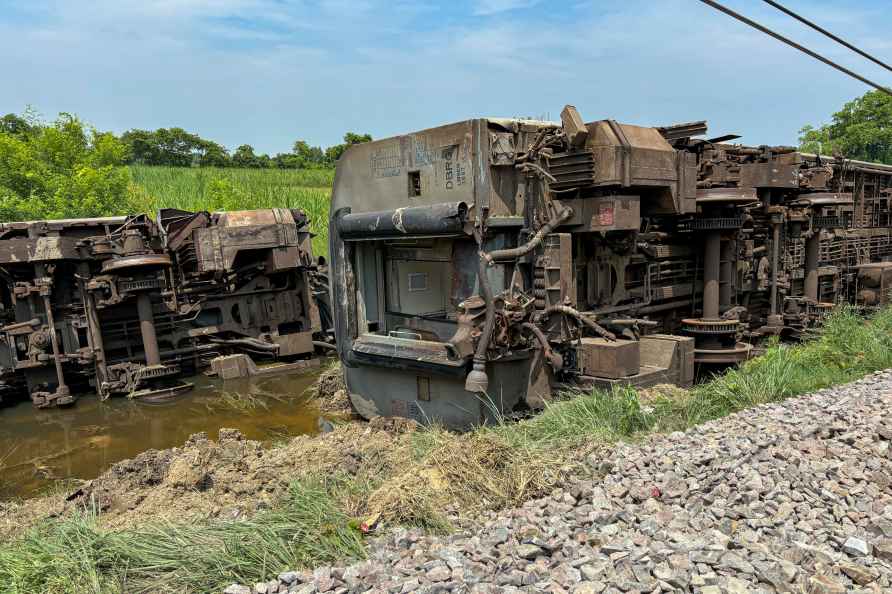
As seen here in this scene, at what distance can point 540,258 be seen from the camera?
700 cm

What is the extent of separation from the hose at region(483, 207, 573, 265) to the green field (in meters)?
15.5

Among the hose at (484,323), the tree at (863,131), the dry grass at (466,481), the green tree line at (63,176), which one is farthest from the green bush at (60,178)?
the tree at (863,131)

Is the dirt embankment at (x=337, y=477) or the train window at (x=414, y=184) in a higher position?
the train window at (x=414, y=184)

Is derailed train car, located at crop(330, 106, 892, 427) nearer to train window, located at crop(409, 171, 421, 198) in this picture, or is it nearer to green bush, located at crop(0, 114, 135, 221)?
train window, located at crop(409, 171, 421, 198)

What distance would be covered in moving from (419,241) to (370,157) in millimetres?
1191

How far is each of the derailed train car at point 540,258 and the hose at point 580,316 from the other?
0.07 feet

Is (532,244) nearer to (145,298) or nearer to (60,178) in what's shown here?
(145,298)

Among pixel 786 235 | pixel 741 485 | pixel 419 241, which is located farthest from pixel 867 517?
pixel 786 235

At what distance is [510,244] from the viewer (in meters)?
7.05

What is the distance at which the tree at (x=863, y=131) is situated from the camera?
4100 centimetres

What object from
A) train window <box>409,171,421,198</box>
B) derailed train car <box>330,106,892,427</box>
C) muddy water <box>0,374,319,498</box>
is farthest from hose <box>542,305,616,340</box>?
muddy water <box>0,374,319,498</box>

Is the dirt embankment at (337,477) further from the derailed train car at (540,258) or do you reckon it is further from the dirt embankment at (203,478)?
the derailed train car at (540,258)

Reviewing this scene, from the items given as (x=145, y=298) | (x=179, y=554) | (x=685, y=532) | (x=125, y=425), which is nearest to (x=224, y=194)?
(x=145, y=298)

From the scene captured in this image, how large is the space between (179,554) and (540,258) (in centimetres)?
451
